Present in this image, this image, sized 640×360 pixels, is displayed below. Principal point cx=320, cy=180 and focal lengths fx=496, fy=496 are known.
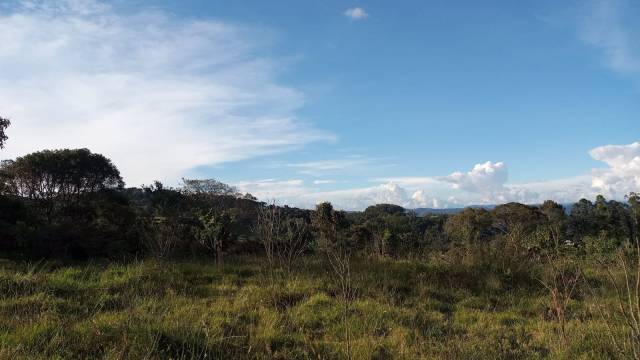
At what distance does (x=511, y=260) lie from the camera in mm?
10281

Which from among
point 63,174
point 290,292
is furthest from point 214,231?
point 63,174

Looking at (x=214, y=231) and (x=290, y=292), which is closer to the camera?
(x=290, y=292)

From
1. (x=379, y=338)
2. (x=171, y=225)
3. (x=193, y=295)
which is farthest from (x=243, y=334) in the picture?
(x=171, y=225)

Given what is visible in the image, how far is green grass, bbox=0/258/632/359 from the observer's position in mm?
4691

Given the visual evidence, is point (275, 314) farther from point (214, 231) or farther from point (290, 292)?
point (214, 231)

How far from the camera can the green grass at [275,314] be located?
4.69 m

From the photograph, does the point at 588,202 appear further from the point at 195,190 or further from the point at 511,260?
the point at 195,190

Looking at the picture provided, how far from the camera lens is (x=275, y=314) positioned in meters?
6.39

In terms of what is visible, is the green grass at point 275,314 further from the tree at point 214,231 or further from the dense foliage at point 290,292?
the tree at point 214,231

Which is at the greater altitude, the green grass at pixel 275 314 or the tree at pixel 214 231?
the tree at pixel 214 231

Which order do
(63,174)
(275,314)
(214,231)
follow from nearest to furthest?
(275,314) → (214,231) → (63,174)

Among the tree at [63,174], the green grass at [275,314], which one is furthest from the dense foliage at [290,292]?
the tree at [63,174]

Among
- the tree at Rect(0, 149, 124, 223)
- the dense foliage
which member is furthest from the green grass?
the tree at Rect(0, 149, 124, 223)

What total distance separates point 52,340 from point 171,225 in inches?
320
